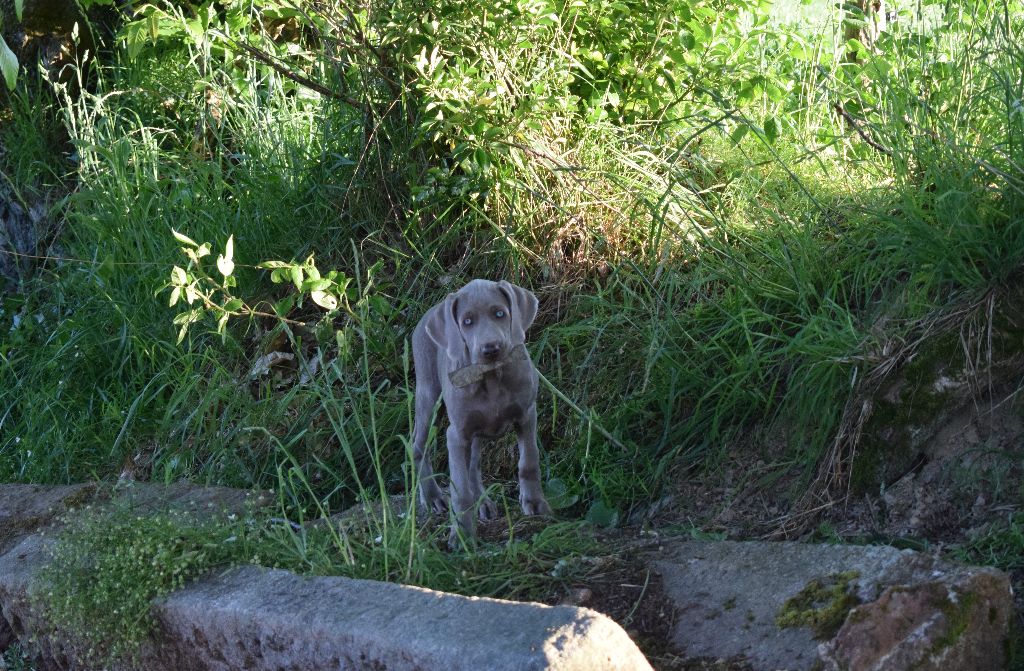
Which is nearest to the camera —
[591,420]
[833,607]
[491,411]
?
[833,607]

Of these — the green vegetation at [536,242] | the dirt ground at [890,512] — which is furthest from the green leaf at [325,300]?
the dirt ground at [890,512]

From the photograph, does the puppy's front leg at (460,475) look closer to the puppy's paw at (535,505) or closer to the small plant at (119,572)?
the puppy's paw at (535,505)

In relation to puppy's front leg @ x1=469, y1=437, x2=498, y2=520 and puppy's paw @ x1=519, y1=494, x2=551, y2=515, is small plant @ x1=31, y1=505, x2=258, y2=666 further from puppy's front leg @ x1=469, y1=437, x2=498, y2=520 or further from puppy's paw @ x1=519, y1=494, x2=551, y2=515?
puppy's paw @ x1=519, y1=494, x2=551, y2=515

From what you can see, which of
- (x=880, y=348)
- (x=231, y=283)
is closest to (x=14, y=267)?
(x=231, y=283)

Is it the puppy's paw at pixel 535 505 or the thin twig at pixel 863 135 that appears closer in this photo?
the puppy's paw at pixel 535 505

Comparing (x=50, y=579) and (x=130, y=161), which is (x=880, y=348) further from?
(x=130, y=161)

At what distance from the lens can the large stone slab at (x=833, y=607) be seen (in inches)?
112

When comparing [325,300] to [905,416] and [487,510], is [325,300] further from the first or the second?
[905,416]

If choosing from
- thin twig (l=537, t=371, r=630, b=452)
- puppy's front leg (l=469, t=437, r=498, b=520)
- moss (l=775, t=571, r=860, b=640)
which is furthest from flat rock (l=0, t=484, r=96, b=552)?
moss (l=775, t=571, r=860, b=640)

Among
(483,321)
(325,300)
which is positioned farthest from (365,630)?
(325,300)

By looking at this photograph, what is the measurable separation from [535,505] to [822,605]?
4.98ft

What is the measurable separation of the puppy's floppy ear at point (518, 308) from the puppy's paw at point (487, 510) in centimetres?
76

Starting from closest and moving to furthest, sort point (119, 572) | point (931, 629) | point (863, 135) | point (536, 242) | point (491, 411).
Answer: point (931, 629)
point (119, 572)
point (491, 411)
point (863, 135)
point (536, 242)

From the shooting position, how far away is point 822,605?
3.15 m
